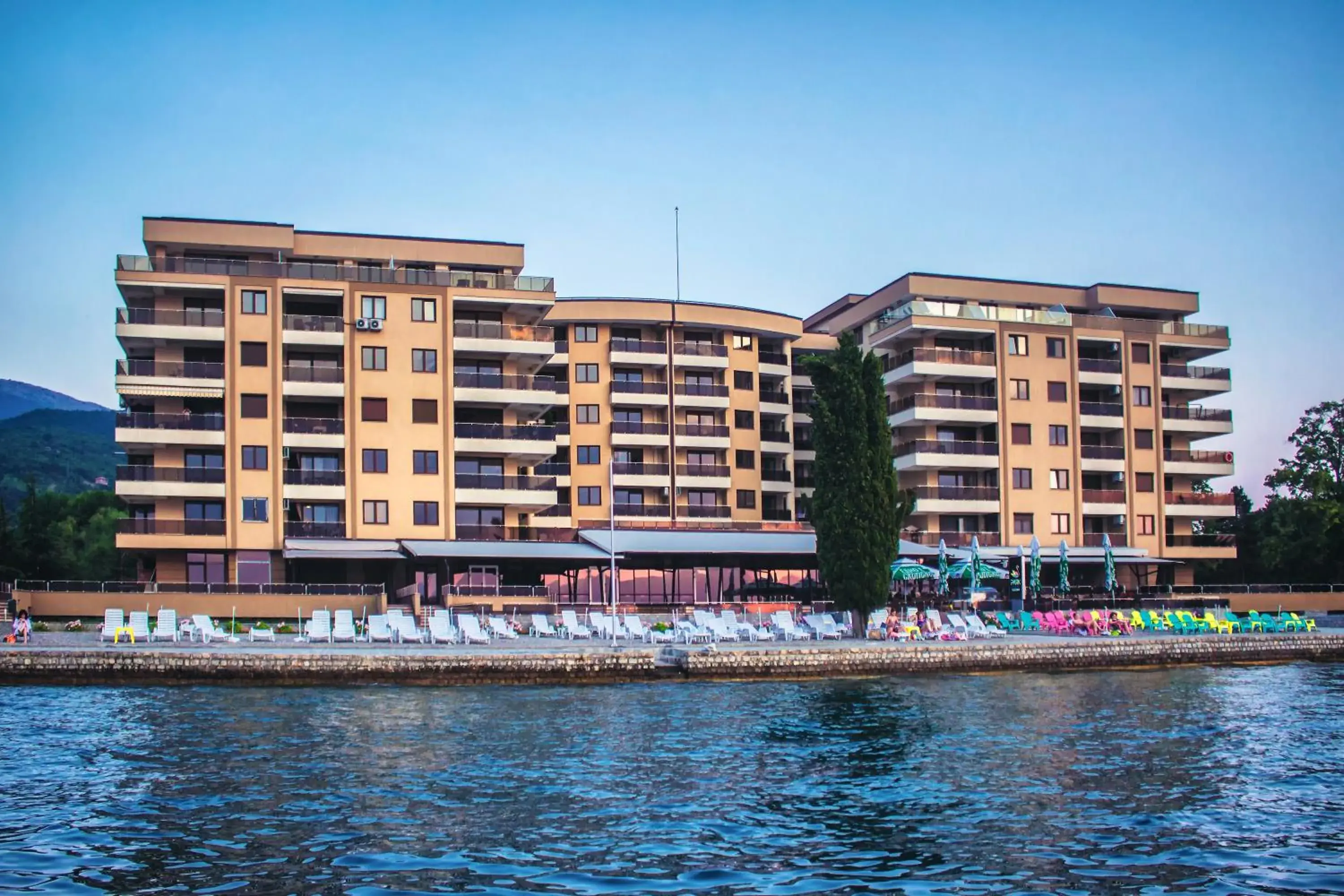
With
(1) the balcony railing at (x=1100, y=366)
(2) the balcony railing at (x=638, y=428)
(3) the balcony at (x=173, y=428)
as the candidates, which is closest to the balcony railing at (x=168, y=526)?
(3) the balcony at (x=173, y=428)

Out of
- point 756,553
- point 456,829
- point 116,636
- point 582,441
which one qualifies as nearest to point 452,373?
point 582,441

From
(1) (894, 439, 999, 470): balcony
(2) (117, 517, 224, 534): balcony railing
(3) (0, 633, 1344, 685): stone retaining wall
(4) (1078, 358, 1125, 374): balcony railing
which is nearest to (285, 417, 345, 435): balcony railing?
(2) (117, 517, 224, 534): balcony railing

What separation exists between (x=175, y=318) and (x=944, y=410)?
4062 centimetres

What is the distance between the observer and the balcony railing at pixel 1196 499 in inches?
3086

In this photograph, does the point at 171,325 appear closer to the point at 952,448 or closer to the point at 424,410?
the point at 424,410

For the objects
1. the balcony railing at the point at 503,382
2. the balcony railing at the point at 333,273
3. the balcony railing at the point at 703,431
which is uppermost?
the balcony railing at the point at 333,273

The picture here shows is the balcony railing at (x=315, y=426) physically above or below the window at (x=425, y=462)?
above

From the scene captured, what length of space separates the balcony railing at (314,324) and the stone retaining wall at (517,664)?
24.9 metres

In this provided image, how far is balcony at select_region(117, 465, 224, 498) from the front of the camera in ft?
198

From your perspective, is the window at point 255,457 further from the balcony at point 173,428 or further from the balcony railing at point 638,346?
the balcony railing at point 638,346

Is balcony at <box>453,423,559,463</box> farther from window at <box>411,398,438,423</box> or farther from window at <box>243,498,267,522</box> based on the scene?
window at <box>243,498,267,522</box>

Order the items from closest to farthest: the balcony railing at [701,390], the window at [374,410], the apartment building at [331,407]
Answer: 1. the apartment building at [331,407]
2. the window at [374,410]
3. the balcony railing at [701,390]

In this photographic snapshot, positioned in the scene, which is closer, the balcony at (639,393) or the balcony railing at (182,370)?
the balcony railing at (182,370)

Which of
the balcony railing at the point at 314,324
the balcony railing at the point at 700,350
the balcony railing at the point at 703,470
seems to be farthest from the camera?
the balcony railing at the point at 700,350
